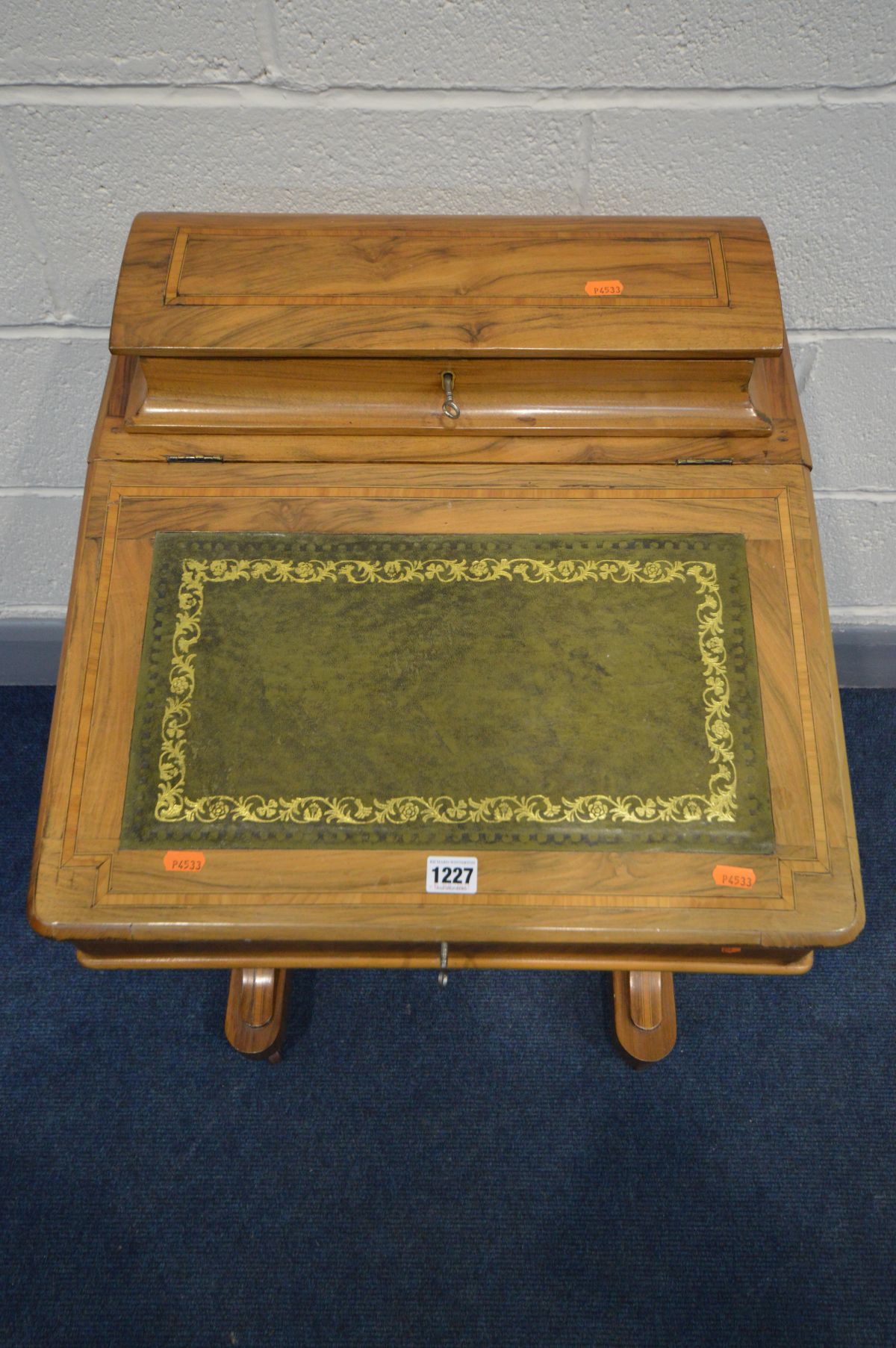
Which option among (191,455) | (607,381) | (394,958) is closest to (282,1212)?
(394,958)

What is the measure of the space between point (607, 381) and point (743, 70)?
350 mm

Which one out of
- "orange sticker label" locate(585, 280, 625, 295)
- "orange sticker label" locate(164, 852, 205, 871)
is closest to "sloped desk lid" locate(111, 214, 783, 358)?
"orange sticker label" locate(585, 280, 625, 295)

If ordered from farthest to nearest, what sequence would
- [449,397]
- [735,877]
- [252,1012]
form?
[252,1012], [449,397], [735,877]

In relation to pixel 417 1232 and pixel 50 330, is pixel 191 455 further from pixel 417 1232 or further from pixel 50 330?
pixel 417 1232

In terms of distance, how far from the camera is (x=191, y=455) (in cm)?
92

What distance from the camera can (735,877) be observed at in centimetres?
80

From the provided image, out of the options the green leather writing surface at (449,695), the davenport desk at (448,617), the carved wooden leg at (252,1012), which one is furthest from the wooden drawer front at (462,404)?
the carved wooden leg at (252,1012)

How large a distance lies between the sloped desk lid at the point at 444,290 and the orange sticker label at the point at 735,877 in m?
0.49

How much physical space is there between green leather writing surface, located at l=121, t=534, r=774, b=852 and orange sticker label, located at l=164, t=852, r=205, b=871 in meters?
0.01

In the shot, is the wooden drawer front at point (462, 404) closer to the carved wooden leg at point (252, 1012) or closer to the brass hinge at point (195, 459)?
the brass hinge at point (195, 459)

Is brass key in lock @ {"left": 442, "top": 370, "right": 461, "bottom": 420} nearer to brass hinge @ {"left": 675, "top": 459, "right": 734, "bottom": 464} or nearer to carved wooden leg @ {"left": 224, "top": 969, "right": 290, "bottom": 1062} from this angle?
brass hinge @ {"left": 675, "top": 459, "right": 734, "bottom": 464}

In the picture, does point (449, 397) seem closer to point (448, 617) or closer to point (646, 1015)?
point (448, 617)

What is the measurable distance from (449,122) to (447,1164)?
134cm

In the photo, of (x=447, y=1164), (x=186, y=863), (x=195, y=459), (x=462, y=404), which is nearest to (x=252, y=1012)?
(x=447, y=1164)
